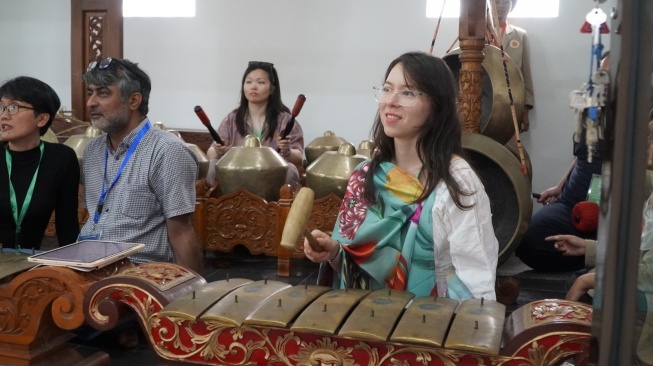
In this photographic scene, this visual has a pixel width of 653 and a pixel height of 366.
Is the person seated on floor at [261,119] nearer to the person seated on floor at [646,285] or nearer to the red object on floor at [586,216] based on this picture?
the red object on floor at [586,216]

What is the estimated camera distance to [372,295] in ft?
4.33

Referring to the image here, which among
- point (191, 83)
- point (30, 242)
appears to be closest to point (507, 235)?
point (30, 242)

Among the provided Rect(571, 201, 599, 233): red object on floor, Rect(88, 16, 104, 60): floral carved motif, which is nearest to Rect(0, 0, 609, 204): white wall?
Rect(88, 16, 104, 60): floral carved motif

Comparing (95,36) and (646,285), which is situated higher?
(95,36)

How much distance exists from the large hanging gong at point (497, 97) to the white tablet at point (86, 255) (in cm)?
230

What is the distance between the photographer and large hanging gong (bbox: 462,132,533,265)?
3.05m

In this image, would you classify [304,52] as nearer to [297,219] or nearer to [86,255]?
[86,255]

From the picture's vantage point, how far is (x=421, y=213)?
1.62 metres

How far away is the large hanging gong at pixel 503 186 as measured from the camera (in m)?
3.05

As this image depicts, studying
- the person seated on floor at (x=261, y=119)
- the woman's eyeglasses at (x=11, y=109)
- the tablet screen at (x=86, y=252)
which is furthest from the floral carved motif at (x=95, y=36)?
the tablet screen at (x=86, y=252)

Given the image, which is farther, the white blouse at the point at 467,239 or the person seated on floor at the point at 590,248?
the white blouse at the point at 467,239

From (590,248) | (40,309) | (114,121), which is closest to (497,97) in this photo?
(590,248)

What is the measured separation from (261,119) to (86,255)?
2720mm

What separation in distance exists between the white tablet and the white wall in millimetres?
4200
